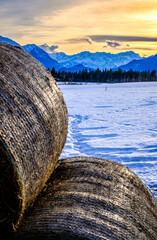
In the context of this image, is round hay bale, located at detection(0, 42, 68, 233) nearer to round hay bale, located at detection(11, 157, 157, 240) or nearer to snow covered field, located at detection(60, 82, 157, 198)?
round hay bale, located at detection(11, 157, 157, 240)

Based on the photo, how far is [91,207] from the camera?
8.11 ft

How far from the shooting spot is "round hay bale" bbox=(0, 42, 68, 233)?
6.97ft

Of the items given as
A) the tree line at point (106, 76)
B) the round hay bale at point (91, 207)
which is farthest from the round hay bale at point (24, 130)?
the tree line at point (106, 76)

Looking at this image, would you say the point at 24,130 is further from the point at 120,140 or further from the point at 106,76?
the point at 106,76

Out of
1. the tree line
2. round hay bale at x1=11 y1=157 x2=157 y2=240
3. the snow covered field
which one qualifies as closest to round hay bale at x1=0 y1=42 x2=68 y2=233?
round hay bale at x1=11 y1=157 x2=157 y2=240

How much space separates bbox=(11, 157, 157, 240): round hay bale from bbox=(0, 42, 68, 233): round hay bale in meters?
0.17

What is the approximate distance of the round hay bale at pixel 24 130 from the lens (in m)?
2.12

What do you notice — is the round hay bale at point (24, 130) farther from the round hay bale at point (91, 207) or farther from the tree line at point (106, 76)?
the tree line at point (106, 76)

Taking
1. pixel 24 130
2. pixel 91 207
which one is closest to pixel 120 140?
pixel 91 207

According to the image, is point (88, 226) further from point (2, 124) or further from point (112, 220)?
point (2, 124)

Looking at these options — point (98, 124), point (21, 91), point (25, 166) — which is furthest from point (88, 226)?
point (98, 124)

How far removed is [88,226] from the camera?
2.29m

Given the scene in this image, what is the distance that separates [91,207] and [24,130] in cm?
94

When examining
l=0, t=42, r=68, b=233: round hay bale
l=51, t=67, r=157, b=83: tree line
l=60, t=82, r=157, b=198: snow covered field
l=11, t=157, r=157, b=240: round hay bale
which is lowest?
l=51, t=67, r=157, b=83: tree line
